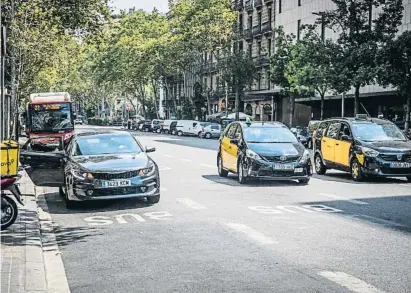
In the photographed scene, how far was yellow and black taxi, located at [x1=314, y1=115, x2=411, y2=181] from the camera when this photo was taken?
17.7 meters

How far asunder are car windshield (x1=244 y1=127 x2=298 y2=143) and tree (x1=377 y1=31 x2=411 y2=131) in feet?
66.0

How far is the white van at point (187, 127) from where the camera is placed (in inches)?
2603

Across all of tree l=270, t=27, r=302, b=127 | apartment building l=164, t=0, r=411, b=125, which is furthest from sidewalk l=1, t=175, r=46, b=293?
tree l=270, t=27, r=302, b=127

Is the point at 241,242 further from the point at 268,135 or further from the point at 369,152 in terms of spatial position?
the point at 369,152

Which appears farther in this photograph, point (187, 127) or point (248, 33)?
point (248, 33)

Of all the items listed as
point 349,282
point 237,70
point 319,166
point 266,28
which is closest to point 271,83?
point 237,70

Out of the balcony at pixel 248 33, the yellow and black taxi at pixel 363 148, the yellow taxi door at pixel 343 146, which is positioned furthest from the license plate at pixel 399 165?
the balcony at pixel 248 33

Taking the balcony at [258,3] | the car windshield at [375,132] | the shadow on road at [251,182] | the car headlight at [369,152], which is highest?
the balcony at [258,3]

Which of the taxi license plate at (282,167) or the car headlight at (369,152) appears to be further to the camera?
the car headlight at (369,152)

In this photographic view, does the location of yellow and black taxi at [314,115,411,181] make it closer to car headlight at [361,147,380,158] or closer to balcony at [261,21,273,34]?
car headlight at [361,147,380,158]

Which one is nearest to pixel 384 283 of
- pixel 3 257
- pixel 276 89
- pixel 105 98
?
pixel 3 257

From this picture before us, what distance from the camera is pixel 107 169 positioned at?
1269 centimetres

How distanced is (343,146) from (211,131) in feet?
143

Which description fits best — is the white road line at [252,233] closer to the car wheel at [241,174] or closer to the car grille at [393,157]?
the car wheel at [241,174]
